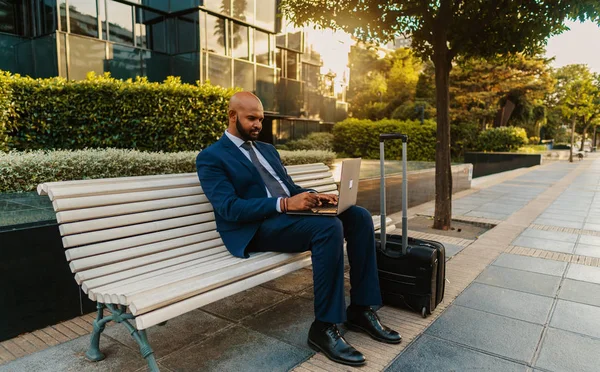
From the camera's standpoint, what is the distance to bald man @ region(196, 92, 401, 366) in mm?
2609

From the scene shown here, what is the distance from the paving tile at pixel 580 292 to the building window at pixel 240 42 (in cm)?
1275

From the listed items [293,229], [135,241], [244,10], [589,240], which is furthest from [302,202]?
[244,10]

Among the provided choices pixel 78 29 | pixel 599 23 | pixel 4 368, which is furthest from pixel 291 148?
pixel 4 368

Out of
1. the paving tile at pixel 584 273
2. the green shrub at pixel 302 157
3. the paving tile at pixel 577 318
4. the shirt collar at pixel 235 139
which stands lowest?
the paving tile at pixel 577 318

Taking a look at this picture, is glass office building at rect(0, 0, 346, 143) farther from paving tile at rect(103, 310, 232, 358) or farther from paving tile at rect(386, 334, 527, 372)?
paving tile at rect(386, 334, 527, 372)

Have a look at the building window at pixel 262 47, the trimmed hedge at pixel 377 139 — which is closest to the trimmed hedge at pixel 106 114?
the building window at pixel 262 47

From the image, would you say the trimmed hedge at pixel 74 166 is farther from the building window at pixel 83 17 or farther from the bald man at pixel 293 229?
the building window at pixel 83 17

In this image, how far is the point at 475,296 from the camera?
3.64 m

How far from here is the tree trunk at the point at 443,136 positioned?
6.18 meters

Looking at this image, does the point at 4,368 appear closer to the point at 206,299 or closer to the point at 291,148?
the point at 206,299

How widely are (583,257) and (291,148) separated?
13.1 m

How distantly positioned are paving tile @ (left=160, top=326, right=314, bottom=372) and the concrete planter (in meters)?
4.12

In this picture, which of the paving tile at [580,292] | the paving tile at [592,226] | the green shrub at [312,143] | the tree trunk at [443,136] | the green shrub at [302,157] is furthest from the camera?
the green shrub at [312,143]

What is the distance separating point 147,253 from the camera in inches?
103
